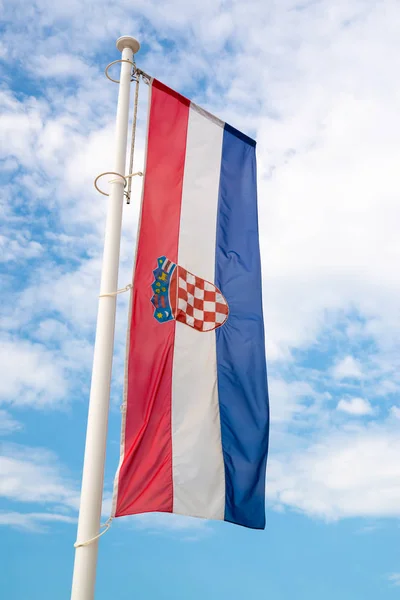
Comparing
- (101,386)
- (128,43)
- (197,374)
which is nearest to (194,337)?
(197,374)

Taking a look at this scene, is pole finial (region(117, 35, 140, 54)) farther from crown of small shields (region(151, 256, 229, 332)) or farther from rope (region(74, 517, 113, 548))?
rope (region(74, 517, 113, 548))

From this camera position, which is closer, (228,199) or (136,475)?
(136,475)

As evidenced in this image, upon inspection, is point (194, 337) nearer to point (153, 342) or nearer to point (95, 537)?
point (153, 342)

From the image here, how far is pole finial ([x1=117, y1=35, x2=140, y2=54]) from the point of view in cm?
842

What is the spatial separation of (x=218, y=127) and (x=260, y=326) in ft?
9.19

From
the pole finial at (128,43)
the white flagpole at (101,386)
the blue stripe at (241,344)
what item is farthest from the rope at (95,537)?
the pole finial at (128,43)

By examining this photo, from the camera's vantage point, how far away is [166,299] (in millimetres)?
7555

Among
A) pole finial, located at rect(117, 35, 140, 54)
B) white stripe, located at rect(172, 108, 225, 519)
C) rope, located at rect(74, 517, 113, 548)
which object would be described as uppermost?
pole finial, located at rect(117, 35, 140, 54)

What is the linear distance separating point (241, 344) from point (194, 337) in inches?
32.2

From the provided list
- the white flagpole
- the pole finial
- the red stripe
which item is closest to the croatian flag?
the red stripe

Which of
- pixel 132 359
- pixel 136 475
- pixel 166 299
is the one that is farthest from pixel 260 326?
pixel 136 475

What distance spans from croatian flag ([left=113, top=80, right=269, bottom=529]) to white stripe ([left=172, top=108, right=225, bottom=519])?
0.04ft

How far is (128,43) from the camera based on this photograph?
27.7ft

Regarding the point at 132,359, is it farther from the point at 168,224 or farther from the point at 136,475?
the point at 168,224
